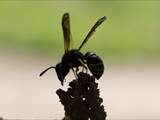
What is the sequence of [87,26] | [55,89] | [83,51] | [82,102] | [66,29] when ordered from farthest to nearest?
1. [87,26]
2. [83,51]
3. [55,89]
4. [66,29]
5. [82,102]

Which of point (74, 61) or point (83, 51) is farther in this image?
point (83, 51)

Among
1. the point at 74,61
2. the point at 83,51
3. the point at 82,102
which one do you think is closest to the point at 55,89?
the point at 83,51

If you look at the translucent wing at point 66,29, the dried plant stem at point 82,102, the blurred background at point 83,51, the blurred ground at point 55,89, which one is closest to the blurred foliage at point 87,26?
the blurred background at point 83,51

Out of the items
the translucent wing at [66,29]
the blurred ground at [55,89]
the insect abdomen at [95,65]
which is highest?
the translucent wing at [66,29]

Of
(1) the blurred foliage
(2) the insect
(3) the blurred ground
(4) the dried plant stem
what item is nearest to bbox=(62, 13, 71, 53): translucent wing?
(2) the insect

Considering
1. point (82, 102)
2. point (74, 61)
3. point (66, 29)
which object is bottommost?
point (82, 102)

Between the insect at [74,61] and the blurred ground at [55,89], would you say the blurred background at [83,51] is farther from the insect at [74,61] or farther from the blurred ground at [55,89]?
the insect at [74,61]

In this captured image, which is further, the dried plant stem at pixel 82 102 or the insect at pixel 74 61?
the insect at pixel 74 61

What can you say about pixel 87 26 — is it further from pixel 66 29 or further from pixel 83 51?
pixel 66 29
